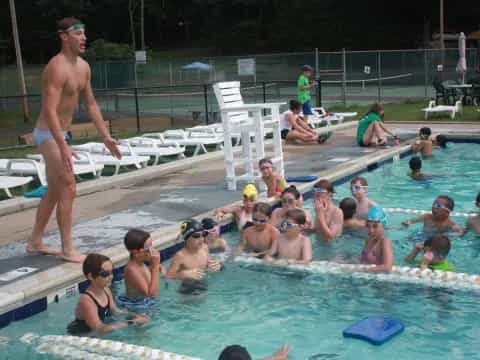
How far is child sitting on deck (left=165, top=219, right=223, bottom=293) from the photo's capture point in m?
6.35

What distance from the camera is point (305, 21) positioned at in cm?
5034

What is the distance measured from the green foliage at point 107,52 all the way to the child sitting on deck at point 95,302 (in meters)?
41.3

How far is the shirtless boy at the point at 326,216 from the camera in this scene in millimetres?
7703

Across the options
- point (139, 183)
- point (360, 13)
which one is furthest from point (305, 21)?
point (139, 183)

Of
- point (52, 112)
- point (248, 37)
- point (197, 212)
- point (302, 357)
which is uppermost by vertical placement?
point (248, 37)

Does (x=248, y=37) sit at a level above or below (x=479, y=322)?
above

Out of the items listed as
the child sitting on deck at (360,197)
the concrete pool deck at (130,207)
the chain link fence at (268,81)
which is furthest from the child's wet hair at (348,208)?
the chain link fence at (268,81)

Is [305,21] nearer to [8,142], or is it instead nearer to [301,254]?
[8,142]

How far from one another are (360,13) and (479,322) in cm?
4668

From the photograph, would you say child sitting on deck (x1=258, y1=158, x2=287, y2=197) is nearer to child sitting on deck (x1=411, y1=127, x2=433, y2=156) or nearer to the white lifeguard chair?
the white lifeguard chair

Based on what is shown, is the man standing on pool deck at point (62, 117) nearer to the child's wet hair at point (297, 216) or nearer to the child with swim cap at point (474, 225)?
the child's wet hair at point (297, 216)

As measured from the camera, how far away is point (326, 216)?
25.7 ft

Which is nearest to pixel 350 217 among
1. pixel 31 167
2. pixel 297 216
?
pixel 297 216

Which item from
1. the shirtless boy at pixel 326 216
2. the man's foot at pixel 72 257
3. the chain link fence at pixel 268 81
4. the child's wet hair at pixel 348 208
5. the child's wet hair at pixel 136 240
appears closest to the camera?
the child's wet hair at pixel 136 240
